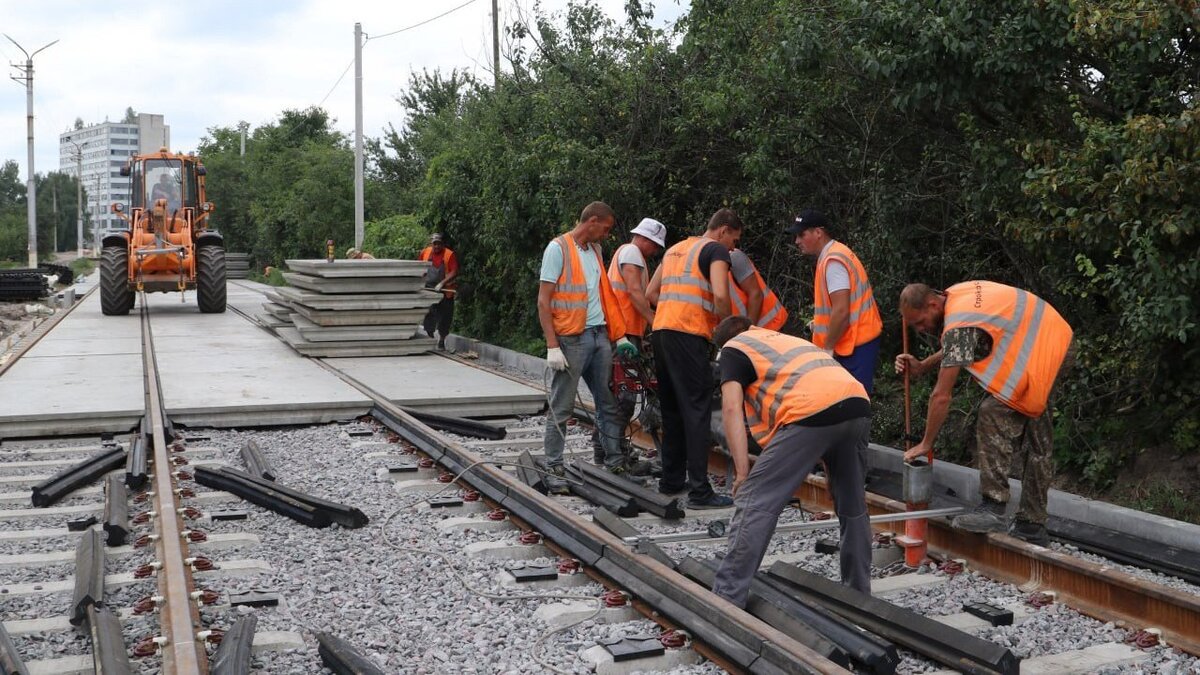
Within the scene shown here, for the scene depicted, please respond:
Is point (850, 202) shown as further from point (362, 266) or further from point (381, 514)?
point (362, 266)

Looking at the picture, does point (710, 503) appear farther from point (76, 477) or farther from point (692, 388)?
point (76, 477)

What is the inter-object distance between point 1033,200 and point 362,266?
10.2 meters

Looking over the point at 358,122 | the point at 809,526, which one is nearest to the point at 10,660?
the point at 809,526

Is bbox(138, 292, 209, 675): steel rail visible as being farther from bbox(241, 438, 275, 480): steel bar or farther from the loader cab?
the loader cab

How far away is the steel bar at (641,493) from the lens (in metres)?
6.97

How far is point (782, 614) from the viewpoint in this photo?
15.5 ft

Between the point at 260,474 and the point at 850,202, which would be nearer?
the point at 260,474

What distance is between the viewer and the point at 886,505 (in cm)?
663

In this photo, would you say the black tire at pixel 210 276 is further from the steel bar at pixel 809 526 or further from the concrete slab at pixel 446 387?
the steel bar at pixel 809 526

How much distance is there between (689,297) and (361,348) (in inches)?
368

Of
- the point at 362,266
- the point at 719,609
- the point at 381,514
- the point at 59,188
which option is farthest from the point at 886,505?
the point at 59,188

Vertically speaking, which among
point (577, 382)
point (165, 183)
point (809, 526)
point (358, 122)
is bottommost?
point (809, 526)

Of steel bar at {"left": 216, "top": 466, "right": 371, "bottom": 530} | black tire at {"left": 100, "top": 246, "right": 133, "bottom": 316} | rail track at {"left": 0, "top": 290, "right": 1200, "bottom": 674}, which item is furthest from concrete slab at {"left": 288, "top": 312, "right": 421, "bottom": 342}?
black tire at {"left": 100, "top": 246, "right": 133, "bottom": 316}

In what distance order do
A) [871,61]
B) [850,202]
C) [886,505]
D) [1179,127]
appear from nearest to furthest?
[1179,127] → [886,505] → [871,61] → [850,202]
